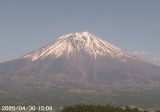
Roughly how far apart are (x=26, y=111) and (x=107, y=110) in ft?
294

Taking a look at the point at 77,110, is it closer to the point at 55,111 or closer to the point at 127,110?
the point at 127,110

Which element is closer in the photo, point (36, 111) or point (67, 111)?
point (67, 111)

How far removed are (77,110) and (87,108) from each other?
305 cm

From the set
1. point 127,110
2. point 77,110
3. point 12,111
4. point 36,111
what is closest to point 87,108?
point 77,110

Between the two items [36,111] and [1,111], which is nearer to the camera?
[1,111]

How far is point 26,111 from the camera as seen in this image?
178 m

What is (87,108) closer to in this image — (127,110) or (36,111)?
(127,110)

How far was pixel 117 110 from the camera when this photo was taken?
9694cm

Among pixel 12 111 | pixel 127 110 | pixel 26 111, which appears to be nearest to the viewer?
pixel 127 110

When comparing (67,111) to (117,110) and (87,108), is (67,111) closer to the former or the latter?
(87,108)

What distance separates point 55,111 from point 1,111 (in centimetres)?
2989

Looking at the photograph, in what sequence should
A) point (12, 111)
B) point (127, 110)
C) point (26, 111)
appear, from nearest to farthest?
point (127, 110)
point (12, 111)
point (26, 111)

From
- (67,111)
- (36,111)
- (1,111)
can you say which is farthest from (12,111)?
(67,111)

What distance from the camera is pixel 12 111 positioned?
6531 inches
